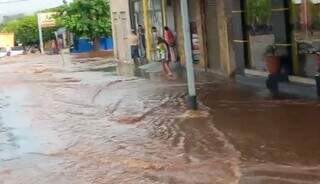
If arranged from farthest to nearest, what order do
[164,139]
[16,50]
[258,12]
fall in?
[16,50] < [258,12] < [164,139]

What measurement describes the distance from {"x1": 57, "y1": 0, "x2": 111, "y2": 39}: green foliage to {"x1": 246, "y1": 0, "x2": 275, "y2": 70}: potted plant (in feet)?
117

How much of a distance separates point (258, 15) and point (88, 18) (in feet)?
123

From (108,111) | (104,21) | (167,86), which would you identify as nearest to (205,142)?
(108,111)

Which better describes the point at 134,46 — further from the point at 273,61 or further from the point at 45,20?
the point at 45,20

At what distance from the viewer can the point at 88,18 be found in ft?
174

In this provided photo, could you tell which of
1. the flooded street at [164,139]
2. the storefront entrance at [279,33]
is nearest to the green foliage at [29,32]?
the storefront entrance at [279,33]

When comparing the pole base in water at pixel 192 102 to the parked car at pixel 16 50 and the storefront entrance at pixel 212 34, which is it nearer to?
the storefront entrance at pixel 212 34

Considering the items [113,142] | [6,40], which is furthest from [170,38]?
[6,40]

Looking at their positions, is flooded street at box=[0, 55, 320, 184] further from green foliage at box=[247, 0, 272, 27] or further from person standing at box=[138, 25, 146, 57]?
person standing at box=[138, 25, 146, 57]

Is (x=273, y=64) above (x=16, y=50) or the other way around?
above

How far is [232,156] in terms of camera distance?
28.6ft

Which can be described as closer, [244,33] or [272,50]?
[272,50]

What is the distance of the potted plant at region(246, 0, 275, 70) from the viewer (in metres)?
16.2

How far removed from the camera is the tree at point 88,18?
5238 centimetres
